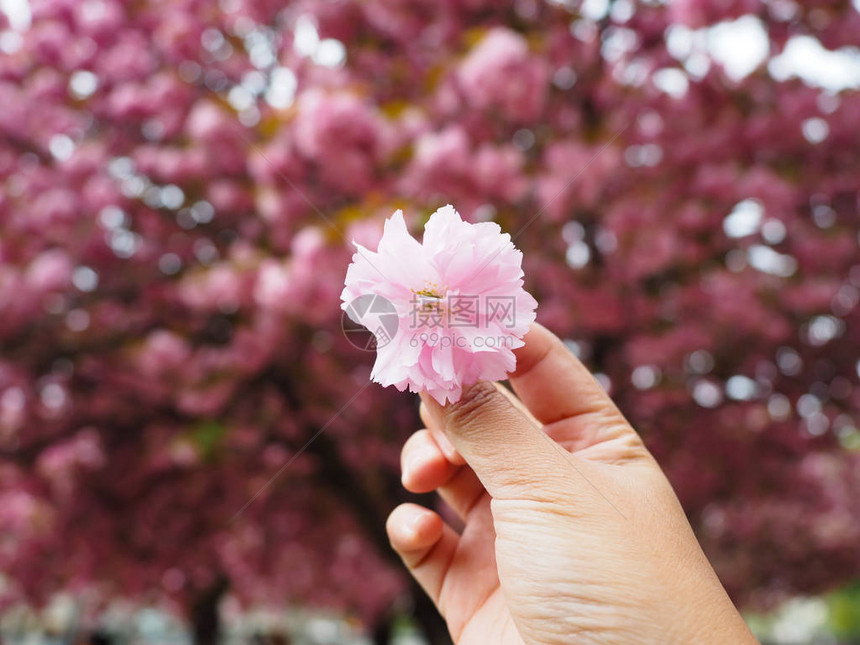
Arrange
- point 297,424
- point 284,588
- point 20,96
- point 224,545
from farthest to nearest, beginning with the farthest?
point 284,588
point 224,545
point 297,424
point 20,96

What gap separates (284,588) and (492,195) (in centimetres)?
947

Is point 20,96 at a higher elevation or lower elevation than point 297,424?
higher

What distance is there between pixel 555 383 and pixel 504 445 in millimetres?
513

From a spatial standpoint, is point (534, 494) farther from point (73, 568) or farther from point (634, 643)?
point (73, 568)

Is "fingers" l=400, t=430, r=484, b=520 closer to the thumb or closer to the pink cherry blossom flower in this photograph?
the thumb

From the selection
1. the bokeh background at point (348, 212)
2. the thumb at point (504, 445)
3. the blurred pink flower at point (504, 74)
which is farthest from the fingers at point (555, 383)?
the blurred pink flower at point (504, 74)

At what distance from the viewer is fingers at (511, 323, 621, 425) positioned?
1652 millimetres

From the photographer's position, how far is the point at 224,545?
28.3ft

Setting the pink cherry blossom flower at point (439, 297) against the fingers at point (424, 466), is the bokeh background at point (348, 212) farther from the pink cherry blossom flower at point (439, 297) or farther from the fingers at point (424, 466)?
the pink cherry blossom flower at point (439, 297)

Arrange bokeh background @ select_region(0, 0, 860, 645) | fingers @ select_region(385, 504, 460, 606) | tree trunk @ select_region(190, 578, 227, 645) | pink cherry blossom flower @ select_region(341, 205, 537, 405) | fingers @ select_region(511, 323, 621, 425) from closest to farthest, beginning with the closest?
pink cherry blossom flower @ select_region(341, 205, 537, 405) < fingers @ select_region(511, 323, 621, 425) < fingers @ select_region(385, 504, 460, 606) < bokeh background @ select_region(0, 0, 860, 645) < tree trunk @ select_region(190, 578, 227, 645)

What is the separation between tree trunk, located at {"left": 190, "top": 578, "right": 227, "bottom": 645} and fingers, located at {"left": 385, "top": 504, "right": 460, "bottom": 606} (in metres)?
8.91

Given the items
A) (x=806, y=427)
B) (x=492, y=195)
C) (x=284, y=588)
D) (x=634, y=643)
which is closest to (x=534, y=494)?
(x=634, y=643)

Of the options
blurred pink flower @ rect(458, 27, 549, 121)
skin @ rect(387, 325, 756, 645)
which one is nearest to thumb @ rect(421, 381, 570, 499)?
skin @ rect(387, 325, 756, 645)

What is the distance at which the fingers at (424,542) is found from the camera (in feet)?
5.93
